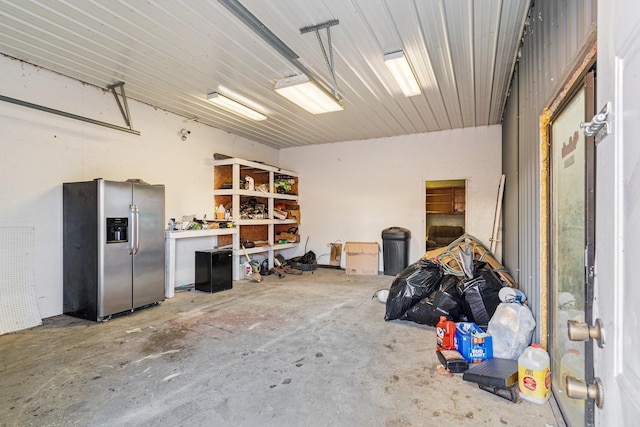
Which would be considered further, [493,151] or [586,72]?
[493,151]

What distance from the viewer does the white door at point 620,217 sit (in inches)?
21.6

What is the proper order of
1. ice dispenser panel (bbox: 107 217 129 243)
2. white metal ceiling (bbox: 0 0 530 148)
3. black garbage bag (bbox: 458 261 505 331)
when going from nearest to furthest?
white metal ceiling (bbox: 0 0 530 148) < black garbage bag (bbox: 458 261 505 331) < ice dispenser panel (bbox: 107 217 129 243)

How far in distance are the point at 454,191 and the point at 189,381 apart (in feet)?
27.6

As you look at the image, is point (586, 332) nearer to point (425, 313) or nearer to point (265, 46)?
point (425, 313)

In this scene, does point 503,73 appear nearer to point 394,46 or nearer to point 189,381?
point 394,46

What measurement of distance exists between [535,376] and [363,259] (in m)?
4.48

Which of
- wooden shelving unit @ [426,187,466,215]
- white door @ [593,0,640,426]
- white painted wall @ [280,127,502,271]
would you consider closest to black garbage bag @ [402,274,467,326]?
white door @ [593,0,640,426]

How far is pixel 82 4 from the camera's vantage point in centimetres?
250

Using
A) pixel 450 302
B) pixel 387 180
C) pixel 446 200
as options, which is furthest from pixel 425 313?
pixel 446 200

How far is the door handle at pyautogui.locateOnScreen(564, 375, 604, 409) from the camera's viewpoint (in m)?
0.70

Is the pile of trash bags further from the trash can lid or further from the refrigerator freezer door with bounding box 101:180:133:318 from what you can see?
the refrigerator freezer door with bounding box 101:180:133:318

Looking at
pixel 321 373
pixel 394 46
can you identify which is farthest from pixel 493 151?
pixel 321 373

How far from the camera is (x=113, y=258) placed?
363 centimetres

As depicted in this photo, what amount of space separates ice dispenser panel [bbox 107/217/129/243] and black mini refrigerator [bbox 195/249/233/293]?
1347mm
